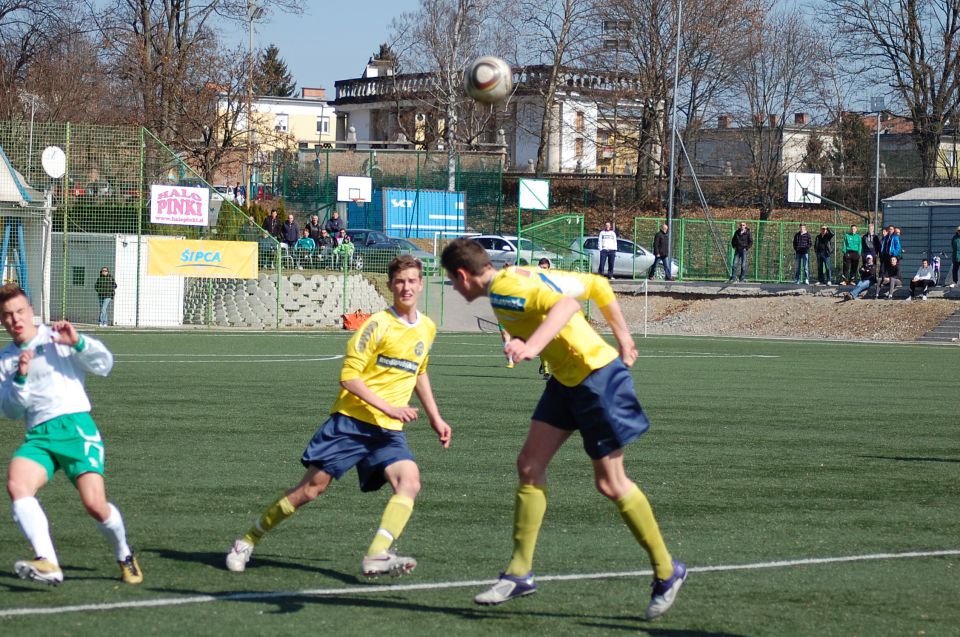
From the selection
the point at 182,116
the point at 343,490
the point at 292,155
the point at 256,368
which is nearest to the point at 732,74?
the point at 292,155

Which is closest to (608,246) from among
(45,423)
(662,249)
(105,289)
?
(662,249)

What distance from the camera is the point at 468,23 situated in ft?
213

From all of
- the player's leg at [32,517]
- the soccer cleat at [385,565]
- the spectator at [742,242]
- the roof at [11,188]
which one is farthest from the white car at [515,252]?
the player's leg at [32,517]

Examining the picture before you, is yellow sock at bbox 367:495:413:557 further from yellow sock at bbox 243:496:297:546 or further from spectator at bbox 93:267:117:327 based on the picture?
spectator at bbox 93:267:117:327

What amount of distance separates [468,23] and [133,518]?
Result: 58427 millimetres

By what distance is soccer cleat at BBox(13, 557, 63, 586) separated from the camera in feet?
21.6

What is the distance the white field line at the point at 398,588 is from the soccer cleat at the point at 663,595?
938mm

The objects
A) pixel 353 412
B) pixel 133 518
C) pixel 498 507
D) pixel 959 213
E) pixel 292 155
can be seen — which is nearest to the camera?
pixel 353 412

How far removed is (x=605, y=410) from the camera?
21.0 feet

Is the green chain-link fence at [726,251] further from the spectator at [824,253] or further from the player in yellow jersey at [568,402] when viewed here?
the player in yellow jersey at [568,402]

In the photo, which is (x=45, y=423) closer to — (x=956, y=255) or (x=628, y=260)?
(x=956, y=255)

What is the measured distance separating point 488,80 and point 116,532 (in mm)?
10182

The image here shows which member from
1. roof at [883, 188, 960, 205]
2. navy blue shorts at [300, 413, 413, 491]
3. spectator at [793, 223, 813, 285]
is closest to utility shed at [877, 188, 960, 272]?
roof at [883, 188, 960, 205]

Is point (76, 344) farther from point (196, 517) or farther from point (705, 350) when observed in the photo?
point (705, 350)
